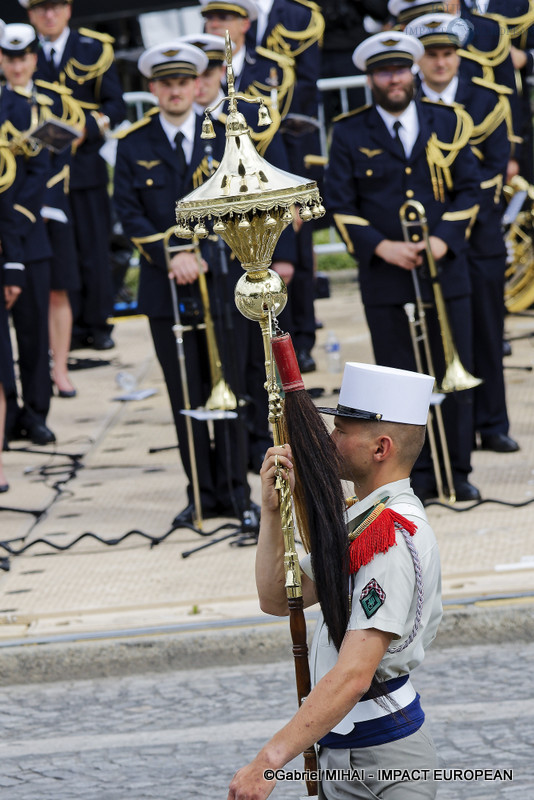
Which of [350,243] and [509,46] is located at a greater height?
[509,46]

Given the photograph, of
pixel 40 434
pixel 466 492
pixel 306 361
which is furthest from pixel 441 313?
pixel 306 361

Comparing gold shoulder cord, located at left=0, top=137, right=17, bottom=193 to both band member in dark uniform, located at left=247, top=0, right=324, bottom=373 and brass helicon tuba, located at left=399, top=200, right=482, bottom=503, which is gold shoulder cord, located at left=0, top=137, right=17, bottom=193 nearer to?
brass helicon tuba, located at left=399, top=200, right=482, bottom=503

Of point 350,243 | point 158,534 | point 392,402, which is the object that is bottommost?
point 158,534

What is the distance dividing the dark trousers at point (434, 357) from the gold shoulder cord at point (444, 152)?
610 millimetres

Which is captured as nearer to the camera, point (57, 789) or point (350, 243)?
point (57, 789)

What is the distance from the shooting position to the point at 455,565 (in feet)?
22.1

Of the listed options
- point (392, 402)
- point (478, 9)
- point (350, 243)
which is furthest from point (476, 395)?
Answer: point (392, 402)

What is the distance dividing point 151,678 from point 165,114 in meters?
3.01

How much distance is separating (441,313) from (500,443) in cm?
127

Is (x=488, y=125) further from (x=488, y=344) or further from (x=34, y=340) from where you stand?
(x=34, y=340)

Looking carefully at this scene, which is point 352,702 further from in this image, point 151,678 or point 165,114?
point 165,114

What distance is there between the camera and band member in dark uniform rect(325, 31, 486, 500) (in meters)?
7.71

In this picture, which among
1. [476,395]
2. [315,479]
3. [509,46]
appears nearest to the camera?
[315,479]

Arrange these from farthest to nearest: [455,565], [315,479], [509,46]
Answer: [509,46] → [455,565] → [315,479]
